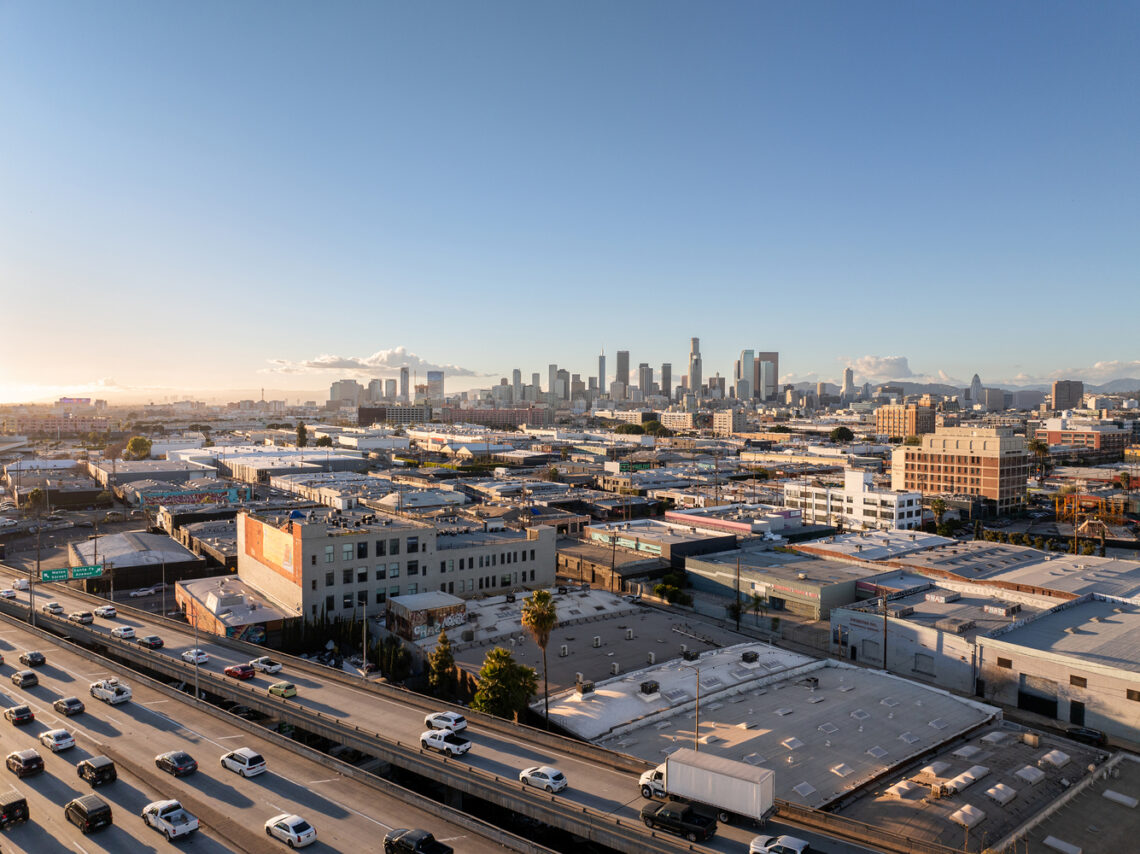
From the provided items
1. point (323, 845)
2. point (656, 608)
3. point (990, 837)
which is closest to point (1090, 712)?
point (990, 837)

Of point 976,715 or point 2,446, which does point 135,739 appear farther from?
point 2,446

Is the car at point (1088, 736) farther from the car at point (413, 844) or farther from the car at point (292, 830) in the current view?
the car at point (292, 830)

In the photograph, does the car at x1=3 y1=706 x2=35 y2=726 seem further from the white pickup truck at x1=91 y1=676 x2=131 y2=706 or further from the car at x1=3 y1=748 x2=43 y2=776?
the car at x1=3 y1=748 x2=43 y2=776

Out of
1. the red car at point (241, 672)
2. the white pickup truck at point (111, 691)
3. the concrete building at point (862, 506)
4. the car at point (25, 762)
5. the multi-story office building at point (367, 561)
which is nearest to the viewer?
the car at point (25, 762)

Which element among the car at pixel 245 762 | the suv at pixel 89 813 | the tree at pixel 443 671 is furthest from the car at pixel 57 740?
the tree at pixel 443 671

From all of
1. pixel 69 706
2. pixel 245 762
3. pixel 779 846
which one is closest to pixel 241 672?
pixel 69 706

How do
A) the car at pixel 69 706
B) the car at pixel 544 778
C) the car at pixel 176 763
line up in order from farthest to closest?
the car at pixel 69 706 → the car at pixel 176 763 → the car at pixel 544 778

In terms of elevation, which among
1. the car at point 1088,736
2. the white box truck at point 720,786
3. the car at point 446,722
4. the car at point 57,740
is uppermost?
the white box truck at point 720,786

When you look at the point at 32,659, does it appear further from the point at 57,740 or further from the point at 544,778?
the point at 544,778
